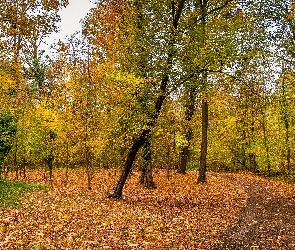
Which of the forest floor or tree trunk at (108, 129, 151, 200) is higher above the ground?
tree trunk at (108, 129, 151, 200)

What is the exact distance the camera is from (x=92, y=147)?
20.3 metres

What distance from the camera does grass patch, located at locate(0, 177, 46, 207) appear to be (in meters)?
14.0

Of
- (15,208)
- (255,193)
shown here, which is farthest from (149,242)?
(255,193)

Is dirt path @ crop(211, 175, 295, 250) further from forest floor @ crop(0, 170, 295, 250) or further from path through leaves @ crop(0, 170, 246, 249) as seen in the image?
path through leaves @ crop(0, 170, 246, 249)

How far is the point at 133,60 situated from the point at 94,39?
46.4 feet

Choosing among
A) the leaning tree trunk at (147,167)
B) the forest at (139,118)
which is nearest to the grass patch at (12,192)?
the forest at (139,118)

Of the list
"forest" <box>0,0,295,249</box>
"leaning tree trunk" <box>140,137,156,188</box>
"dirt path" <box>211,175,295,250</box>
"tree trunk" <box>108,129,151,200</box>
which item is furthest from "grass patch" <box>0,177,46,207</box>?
"dirt path" <box>211,175,295,250</box>

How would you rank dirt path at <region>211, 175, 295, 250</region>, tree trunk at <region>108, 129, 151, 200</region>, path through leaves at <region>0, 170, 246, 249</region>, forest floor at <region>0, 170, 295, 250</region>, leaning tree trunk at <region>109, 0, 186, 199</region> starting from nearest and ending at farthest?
path through leaves at <region>0, 170, 246, 249</region>, forest floor at <region>0, 170, 295, 250</region>, dirt path at <region>211, 175, 295, 250</region>, leaning tree trunk at <region>109, 0, 186, 199</region>, tree trunk at <region>108, 129, 151, 200</region>

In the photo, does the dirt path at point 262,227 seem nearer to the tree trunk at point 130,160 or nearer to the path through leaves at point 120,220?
the path through leaves at point 120,220

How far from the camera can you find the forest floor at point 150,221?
32.8 feet

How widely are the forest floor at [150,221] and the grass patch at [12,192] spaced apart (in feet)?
1.33

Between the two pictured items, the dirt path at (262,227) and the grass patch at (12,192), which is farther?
the grass patch at (12,192)

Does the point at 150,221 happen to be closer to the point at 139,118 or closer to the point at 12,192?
the point at 139,118

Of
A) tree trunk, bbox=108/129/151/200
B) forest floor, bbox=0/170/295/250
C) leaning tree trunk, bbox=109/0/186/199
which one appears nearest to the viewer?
forest floor, bbox=0/170/295/250
